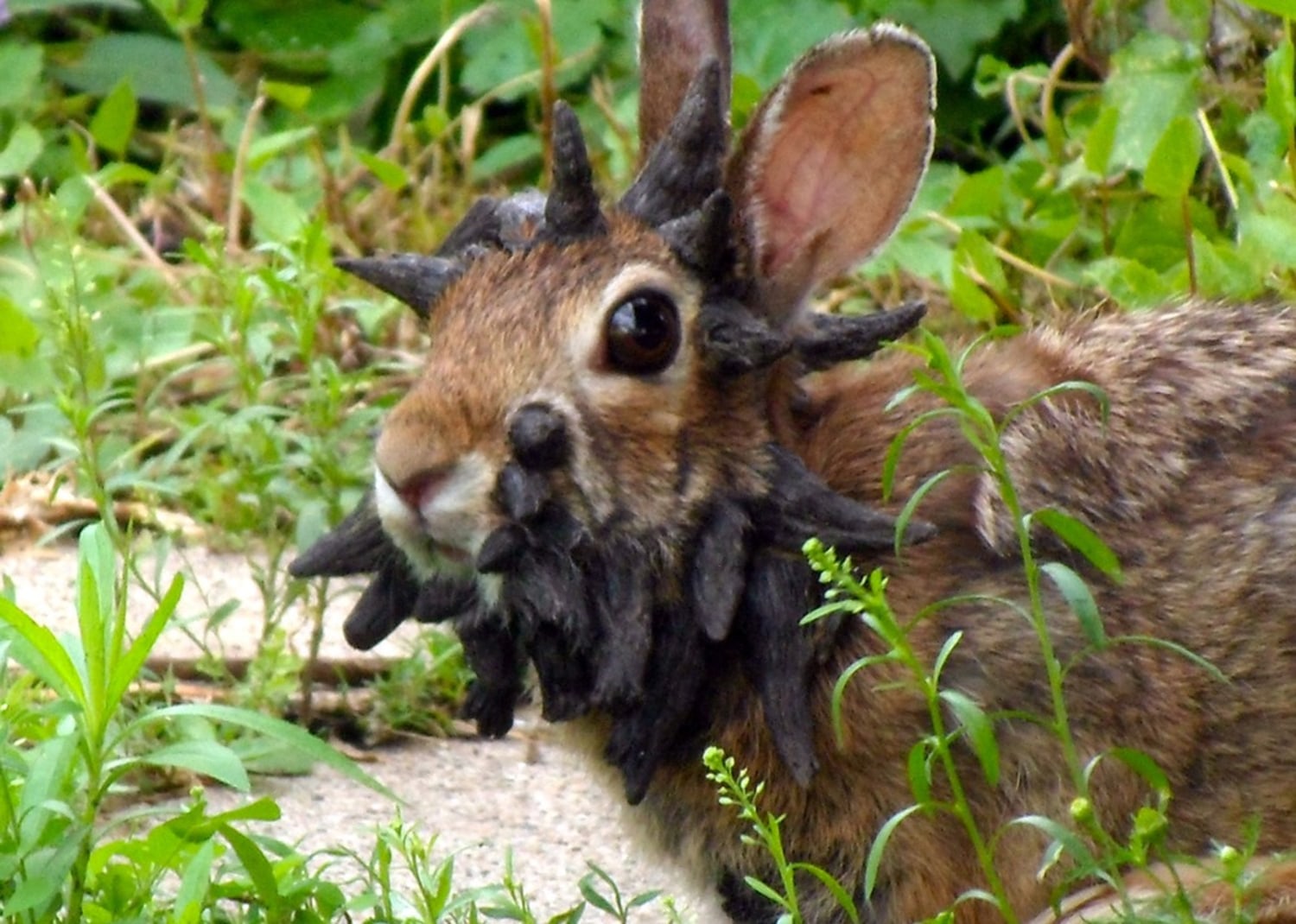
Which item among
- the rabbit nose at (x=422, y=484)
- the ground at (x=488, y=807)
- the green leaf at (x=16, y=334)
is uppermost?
the rabbit nose at (x=422, y=484)

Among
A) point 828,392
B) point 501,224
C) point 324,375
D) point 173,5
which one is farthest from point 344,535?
point 173,5

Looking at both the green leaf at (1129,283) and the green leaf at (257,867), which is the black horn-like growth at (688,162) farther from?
the green leaf at (1129,283)

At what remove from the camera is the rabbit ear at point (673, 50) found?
3.98m

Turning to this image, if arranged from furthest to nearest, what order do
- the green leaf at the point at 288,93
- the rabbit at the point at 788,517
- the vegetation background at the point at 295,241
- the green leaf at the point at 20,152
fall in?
the green leaf at the point at 20,152
the green leaf at the point at 288,93
the rabbit at the point at 788,517
the vegetation background at the point at 295,241

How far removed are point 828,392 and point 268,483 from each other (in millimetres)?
1467

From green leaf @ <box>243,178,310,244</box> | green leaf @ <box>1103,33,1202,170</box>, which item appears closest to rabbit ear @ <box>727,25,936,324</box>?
green leaf @ <box>1103,33,1202,170</box>

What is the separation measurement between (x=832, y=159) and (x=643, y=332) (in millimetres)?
475

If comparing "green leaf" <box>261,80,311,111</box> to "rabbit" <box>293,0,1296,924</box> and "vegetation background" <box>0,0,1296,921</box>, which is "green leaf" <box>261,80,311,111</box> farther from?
"rabbit" <box>293,0,1296,924</box>

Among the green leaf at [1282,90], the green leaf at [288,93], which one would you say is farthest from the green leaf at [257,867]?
the green leaf at [288,93]

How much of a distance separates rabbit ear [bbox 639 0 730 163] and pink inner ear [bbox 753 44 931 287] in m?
0.33

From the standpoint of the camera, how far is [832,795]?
3.53 meters

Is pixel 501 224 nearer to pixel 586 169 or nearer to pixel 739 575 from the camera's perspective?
pixel 586 169

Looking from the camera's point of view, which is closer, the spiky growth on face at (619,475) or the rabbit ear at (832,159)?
the spiky growth on face at (619,475)

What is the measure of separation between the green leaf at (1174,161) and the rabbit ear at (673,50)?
3.37ft
